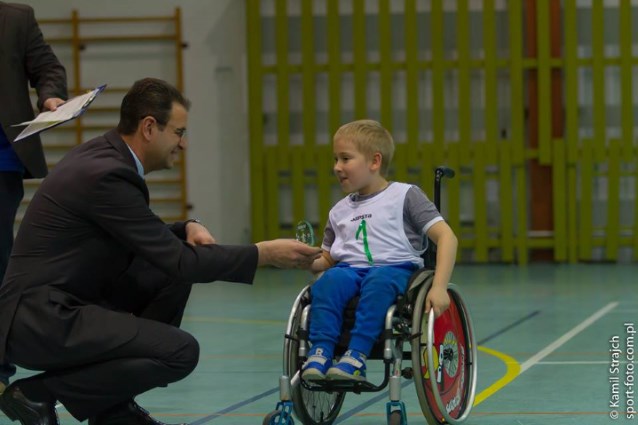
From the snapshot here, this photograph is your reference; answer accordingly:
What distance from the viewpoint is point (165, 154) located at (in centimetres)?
317

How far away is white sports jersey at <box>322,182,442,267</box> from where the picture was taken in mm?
3469

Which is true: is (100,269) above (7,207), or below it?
below

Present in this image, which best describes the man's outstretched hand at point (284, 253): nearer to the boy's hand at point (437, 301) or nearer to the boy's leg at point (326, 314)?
the boy's leg at point (326, 314)

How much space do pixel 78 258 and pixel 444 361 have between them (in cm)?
107

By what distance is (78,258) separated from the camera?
3.04 meters

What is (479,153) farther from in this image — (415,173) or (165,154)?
(165,154)

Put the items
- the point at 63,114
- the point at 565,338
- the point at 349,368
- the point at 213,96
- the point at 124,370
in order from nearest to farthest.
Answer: the point at 124,370, the point at 349,368, the point at 63,114, the point at 565,338, the point at 213,96

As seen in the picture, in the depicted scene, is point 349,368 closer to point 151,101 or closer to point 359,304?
point 359,304

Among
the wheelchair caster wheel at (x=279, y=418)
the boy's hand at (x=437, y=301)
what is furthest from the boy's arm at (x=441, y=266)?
the wheelchair caster wheel at (x=279, y=418)

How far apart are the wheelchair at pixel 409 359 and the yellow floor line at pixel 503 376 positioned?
1.45 ft

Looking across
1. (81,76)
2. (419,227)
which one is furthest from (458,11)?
(419,227)

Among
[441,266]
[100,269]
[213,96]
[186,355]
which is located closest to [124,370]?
[186,355]

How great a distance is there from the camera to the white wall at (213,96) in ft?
34.2

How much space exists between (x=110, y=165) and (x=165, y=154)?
0.62 feet
